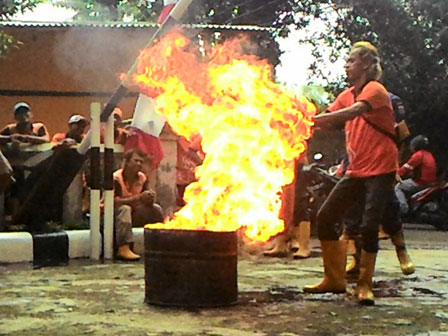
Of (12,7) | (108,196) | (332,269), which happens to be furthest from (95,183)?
(12,7)

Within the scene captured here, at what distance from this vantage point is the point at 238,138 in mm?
6734

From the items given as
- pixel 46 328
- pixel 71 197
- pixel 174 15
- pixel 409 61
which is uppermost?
pixel 409 61

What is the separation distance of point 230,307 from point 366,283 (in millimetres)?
1139

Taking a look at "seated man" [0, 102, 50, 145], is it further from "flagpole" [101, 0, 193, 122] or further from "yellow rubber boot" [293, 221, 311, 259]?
"yellow rubber boot" [293, 221, 311, 259]

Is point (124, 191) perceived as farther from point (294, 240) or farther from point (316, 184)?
point (316, 184)

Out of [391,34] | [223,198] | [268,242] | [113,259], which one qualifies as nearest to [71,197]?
[113,259]

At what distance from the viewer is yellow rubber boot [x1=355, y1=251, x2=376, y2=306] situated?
6433mm

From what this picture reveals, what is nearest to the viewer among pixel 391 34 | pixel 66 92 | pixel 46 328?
pixel 46 328

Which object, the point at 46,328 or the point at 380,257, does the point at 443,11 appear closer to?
the point at 380,257

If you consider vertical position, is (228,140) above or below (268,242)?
above

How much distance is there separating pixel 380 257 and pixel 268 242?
143 cm

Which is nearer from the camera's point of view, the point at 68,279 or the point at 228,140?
the point at 228,140

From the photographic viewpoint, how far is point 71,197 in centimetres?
1041

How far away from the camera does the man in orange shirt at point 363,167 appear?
659cm
